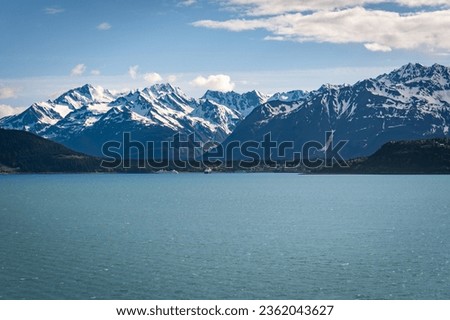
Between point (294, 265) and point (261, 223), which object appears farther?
point (261, 223)

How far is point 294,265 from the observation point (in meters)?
66.0

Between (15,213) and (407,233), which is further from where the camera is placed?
(15,213)

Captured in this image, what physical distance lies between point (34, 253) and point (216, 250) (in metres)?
22.7

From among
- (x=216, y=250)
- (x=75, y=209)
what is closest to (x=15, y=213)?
(x=75, y=209)

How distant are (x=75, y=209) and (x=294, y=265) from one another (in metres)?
87.1

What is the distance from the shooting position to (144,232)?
95750mm
